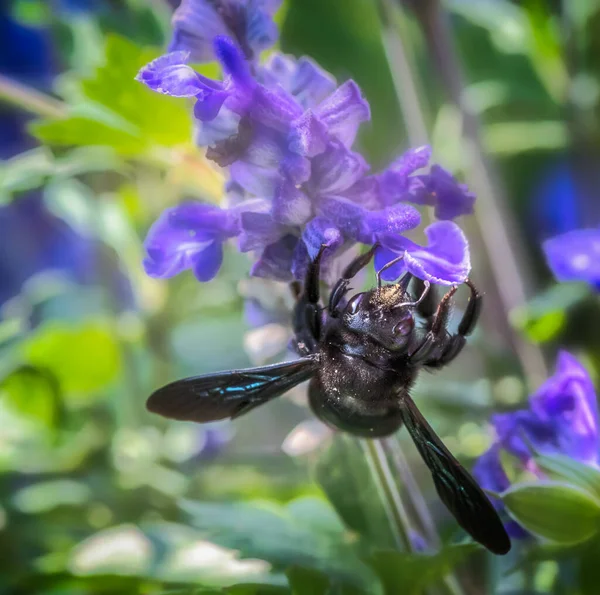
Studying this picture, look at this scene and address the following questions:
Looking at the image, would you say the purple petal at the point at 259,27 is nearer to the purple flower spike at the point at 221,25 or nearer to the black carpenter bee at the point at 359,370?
the purple flower spike at the point at 221,25

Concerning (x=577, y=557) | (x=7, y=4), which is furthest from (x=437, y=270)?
(x=7, y=4)

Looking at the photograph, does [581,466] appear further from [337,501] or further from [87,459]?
[87,459]

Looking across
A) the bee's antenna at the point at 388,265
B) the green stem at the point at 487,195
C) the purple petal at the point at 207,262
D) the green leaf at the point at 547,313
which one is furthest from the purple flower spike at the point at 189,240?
the green stem at the point at 487,195

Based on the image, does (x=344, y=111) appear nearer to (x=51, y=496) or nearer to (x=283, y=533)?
(x=283, y=533)

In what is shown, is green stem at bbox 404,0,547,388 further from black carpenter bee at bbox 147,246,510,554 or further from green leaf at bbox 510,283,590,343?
black carpenter bee at bbox 147,246,510,554

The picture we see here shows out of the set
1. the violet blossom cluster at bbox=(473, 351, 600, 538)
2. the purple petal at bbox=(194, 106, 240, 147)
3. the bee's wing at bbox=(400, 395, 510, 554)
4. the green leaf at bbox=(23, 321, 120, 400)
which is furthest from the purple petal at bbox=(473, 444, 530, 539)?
the green leaf at bbox=(23, 321, 120, 400)

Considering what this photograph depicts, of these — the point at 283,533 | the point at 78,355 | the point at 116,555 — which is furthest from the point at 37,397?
the point at 283,533
